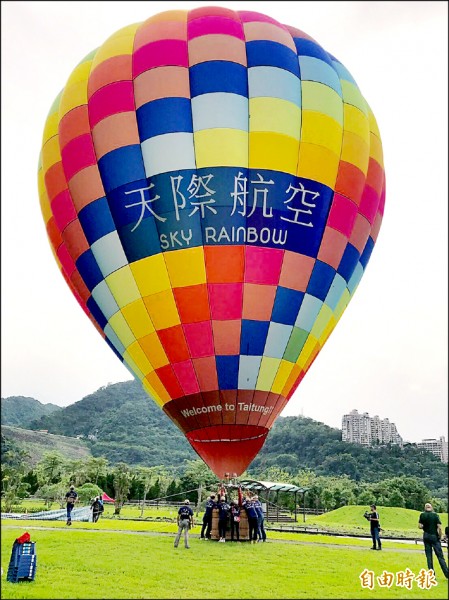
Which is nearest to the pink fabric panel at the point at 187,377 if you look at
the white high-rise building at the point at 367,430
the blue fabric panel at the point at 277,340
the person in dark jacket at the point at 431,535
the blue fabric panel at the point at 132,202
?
the blue fabric panel at the point at 277,340

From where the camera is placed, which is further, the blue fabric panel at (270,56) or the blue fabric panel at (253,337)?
the blue fabric panel at (270,56)

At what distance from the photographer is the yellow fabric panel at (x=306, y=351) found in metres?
10.4

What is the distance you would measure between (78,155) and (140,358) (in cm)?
381

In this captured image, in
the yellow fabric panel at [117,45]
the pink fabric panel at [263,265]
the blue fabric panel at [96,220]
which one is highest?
the yellow fabric panel at [117,45]

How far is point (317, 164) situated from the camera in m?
10.3

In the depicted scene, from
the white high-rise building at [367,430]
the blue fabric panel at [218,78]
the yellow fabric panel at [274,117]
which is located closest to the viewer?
the yellow fabric panel at [274,117]

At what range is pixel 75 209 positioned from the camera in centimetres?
1078

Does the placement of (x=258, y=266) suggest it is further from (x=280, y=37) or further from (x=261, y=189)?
(x=280, y=37)

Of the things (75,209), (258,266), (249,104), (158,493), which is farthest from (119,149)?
(158,493)

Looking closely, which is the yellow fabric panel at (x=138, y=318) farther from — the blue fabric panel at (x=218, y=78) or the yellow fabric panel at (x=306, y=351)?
the blue fabric panel at (x=218, y=78)

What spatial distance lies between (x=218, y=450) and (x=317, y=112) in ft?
20.1

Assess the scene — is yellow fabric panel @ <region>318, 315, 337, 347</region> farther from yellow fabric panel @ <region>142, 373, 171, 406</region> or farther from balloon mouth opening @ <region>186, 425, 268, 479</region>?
yellow fabric panel @ <region>142, 373, 171, 406</region>

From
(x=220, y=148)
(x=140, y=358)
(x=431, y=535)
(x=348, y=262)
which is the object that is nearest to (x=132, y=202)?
(x=220, y=148)

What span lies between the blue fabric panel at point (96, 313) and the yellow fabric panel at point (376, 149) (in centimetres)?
602
